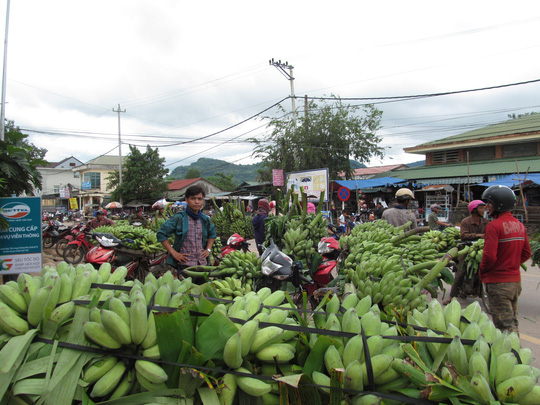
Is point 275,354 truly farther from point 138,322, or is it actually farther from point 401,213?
point 401,213

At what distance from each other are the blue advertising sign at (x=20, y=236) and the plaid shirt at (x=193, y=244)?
2813mm

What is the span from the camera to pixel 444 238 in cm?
529

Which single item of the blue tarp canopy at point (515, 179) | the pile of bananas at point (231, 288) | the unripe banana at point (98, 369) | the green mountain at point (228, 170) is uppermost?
the green mountain at point (228, 170)

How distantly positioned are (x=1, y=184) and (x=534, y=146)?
21.5 metres

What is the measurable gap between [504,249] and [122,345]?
138 inches

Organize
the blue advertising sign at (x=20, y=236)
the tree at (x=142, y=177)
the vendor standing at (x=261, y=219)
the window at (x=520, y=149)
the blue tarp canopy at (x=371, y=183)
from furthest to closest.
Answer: the tree at (x=142, y=177) → the blue tarp canopy at (x=371, y=183) → the window at (x=520, y=149) → the vendor standing at (x=261, y=219) → the blue advertising sign at (x=20, y=236)

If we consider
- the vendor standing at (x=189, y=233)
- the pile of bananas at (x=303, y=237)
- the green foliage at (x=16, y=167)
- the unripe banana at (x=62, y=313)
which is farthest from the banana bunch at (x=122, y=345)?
the green foliage at (x=16, y=167)

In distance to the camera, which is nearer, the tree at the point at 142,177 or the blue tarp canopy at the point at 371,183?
the blue tarp canopy at the point at 371,183

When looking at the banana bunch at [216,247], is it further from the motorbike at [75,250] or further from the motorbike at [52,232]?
the motorbike at [52,232]

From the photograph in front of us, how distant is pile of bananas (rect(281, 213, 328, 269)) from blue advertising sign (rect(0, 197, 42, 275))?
401 cm

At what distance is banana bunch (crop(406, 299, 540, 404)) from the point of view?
1119 mm

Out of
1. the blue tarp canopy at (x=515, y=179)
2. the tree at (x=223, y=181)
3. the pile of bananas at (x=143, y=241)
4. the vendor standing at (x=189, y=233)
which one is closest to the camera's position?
the vendor standing at (x=189, y=233)

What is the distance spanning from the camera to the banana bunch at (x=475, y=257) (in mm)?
4753

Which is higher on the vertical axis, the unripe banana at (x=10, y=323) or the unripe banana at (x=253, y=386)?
the unripe banana at (x=10, y=323)
